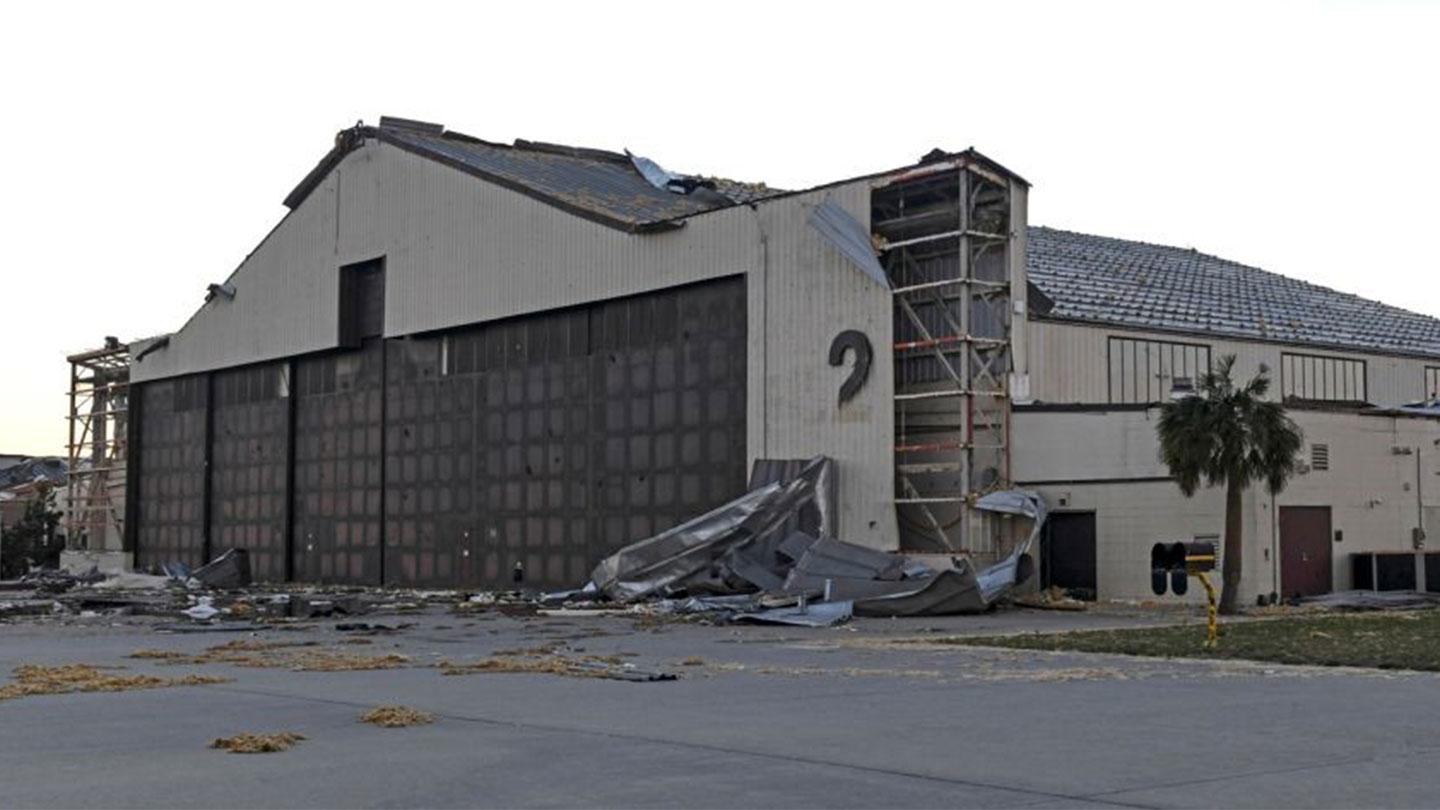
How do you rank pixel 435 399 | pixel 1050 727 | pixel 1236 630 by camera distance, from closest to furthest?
pixel 1050 727, pixel 1236 630, pixel 435 399

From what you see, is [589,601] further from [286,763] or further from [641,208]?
[286,763]

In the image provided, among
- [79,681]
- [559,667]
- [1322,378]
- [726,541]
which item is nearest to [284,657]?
[79,681]

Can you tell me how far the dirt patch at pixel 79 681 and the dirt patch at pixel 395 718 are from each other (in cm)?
514

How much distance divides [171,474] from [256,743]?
61.6 m

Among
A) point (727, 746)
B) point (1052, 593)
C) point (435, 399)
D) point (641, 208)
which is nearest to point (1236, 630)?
point (1052, 593)

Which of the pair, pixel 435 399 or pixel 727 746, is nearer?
pixel 727 746

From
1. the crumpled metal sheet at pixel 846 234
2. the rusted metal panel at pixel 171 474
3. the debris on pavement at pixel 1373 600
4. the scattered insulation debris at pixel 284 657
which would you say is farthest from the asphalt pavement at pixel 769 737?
the rusted metal panel at pixel 171 474

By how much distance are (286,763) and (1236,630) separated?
19.9 meters

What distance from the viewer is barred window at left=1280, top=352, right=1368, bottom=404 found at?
51.5 m

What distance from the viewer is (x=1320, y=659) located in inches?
835

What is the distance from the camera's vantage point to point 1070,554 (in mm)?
40562

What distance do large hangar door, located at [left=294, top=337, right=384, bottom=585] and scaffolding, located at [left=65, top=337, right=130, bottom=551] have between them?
15.2m

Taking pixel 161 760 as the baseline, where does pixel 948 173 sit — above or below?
above

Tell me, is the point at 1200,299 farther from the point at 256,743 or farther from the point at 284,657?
the point at 256,743
